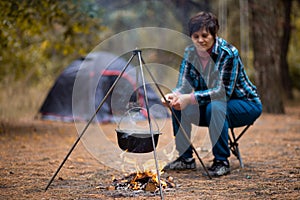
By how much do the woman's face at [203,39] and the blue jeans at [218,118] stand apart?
491 mm

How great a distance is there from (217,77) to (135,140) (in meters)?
1.06

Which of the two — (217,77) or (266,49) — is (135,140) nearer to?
(217,77)

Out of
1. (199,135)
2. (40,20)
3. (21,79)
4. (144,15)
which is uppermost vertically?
(144,15)

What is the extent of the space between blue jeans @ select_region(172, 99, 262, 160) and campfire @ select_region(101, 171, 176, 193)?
52cm

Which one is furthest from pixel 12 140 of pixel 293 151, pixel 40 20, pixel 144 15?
pixel 144 15

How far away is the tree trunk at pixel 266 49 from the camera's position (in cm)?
873

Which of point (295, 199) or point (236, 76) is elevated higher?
point (236, 76)

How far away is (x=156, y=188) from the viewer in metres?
3.17

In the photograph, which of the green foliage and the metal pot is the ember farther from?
the green foliage

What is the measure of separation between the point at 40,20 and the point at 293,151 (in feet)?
12.6

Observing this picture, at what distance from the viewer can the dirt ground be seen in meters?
3.05

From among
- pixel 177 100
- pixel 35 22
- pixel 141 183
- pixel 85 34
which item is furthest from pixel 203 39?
pixel 85 34

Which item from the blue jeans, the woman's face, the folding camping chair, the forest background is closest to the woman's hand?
the blue jeans

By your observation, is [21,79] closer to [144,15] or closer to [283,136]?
[144,15]
